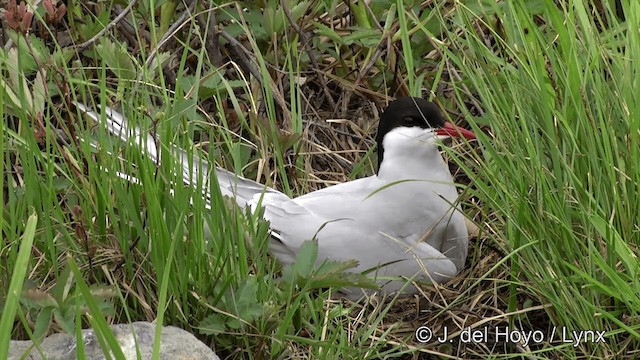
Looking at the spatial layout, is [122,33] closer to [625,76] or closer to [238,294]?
[238,294]

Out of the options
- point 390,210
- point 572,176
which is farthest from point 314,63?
point 572,176

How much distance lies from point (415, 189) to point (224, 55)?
90 cm

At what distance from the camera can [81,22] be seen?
3.40 m

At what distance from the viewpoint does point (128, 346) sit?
2.07 m

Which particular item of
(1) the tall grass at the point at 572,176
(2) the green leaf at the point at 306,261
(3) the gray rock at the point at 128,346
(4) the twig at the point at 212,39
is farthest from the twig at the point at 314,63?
(3) the gray rock at the point at 128,346

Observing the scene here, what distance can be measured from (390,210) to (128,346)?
100 centimetres

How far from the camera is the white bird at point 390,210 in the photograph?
9.23 ft

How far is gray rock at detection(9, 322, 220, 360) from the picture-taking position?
2053mm

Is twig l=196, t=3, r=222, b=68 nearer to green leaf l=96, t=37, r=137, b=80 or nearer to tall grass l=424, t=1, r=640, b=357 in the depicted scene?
green leaf l=96, t=37, r=137, b=80

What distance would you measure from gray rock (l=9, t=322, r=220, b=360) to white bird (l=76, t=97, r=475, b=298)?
715mm

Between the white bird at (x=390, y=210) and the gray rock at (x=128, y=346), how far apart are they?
71cm

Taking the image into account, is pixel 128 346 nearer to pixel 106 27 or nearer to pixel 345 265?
pixel 345 265

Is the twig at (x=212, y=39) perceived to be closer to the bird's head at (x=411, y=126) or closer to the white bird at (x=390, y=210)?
the white bird at (x=390, y=210)

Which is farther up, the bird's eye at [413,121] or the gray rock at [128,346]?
the bird's eye at [413,121]
